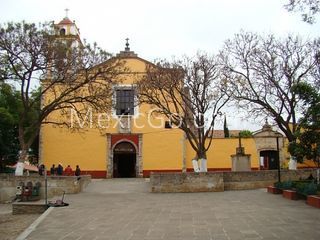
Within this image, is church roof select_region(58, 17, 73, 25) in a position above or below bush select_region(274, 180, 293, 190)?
above

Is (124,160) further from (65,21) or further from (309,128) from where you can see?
(309,128)

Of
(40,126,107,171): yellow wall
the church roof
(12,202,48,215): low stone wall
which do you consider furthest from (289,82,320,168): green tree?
the church roof

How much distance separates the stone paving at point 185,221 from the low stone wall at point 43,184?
212 inches

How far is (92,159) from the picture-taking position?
34531 mm

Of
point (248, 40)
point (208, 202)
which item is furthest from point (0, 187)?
point (248, 40)

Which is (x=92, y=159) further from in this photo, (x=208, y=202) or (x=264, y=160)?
(x=208, y=202)

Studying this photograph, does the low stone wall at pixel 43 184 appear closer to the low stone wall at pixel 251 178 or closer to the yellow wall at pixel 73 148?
the low stone wall at pixel 251 178

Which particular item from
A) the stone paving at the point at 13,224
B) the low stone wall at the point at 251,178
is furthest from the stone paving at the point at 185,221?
the low stone wall at the point at 251,178

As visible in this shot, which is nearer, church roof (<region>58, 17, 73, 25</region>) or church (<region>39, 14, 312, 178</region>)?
church (<region>39, 14, 312, 178</region>)

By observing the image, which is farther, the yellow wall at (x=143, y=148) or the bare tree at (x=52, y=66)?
the yellow wall at (x=143, y=148)

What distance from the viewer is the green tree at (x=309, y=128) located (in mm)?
14758

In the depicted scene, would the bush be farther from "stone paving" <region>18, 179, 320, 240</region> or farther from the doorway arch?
the doorway arch

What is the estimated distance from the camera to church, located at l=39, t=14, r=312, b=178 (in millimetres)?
34438

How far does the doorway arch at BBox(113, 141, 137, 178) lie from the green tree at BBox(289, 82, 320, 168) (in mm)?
20679
